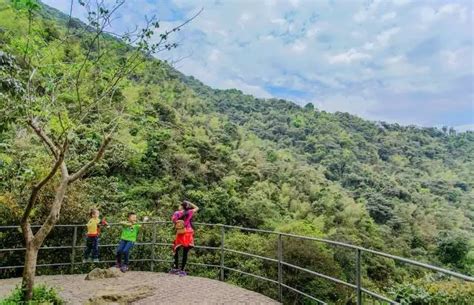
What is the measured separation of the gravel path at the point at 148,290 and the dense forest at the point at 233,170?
7.37 ft

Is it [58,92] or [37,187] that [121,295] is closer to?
[37,187]

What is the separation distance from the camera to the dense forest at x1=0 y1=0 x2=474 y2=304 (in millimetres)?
9906

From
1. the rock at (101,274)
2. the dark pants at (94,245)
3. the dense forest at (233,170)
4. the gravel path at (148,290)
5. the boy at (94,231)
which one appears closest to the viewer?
the gravel path at (148,290)

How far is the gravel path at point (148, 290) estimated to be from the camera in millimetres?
7281

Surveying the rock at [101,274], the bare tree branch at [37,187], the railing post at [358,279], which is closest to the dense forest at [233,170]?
the bare tree branch at [37,187]

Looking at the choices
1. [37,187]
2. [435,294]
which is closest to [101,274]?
[37,187]

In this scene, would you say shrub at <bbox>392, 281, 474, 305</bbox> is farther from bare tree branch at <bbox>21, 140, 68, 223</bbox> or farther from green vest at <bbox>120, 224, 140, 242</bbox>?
bare tree branch at <bbox>21, 140, 68, 223</bbox>

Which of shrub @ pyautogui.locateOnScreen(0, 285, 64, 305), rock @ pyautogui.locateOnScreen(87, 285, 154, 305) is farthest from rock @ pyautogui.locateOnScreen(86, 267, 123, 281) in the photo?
shrub @ pyautogui.locateOnScreen(0, 285, 64, 305)

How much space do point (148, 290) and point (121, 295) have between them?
71 cm

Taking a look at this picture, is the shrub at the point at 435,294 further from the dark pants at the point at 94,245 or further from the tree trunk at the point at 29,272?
the dark pants at the point at 94,245

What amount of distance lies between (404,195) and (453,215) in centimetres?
492

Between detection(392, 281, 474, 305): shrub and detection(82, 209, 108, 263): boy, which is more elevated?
detection(82, 209, 108, 263): boy

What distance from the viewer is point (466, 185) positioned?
182 ft

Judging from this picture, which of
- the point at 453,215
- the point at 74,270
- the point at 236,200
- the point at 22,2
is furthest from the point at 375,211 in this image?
the point at 22,2
